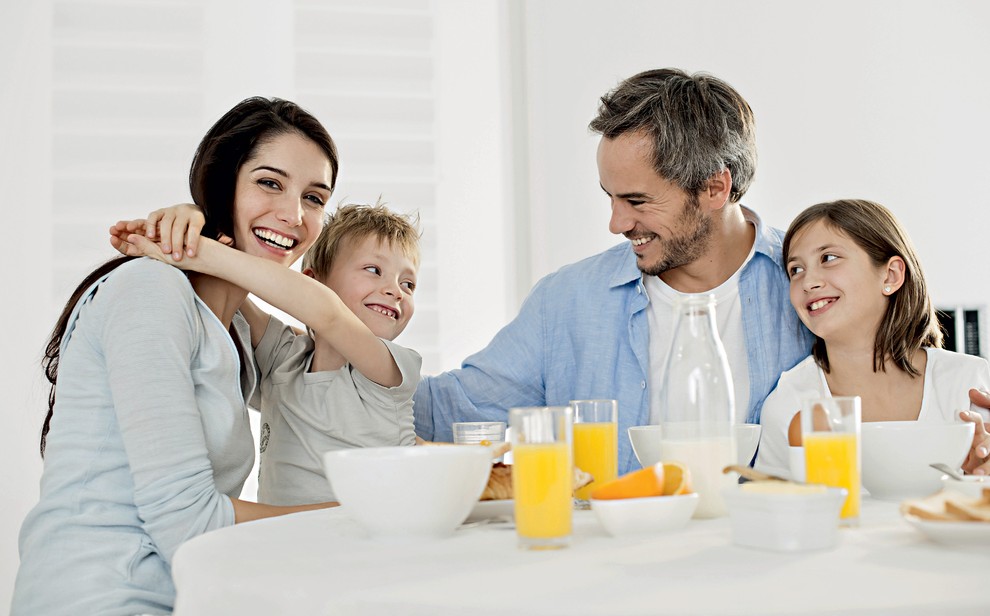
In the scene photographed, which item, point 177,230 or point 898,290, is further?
point 898,290

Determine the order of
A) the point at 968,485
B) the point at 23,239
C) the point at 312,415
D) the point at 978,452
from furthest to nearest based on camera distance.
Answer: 1. the point at 23,239
2. the point at 312,415
3. the point at 978,452
4. the point at 968,485

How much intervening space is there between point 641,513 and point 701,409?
0.18 meters

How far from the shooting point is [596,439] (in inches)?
44.5

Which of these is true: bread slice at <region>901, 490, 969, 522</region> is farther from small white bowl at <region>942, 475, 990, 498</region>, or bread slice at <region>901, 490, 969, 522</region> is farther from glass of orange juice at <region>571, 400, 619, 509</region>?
glass of orange juice at <region>571, 400, 619, 509</region>

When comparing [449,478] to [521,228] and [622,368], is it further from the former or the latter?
[521,228]

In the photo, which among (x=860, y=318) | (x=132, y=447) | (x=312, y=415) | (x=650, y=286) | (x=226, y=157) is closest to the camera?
(x=132, y=447)

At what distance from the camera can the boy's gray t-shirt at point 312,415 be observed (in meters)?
1.89

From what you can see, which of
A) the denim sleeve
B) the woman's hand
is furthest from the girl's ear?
the denim sleeve

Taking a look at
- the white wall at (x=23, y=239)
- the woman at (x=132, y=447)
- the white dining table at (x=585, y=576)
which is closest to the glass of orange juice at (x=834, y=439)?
the white dining table at (x=585, y=576)

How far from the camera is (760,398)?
212 centimetres

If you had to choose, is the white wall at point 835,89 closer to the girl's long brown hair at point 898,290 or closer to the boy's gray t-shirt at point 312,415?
the girl's long brown hair at point 898,290

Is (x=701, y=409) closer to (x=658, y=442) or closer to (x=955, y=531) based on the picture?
(x=658, y=442)

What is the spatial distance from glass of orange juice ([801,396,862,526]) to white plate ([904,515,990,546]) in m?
0.12

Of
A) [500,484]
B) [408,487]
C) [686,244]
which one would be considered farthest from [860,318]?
[408,487]
